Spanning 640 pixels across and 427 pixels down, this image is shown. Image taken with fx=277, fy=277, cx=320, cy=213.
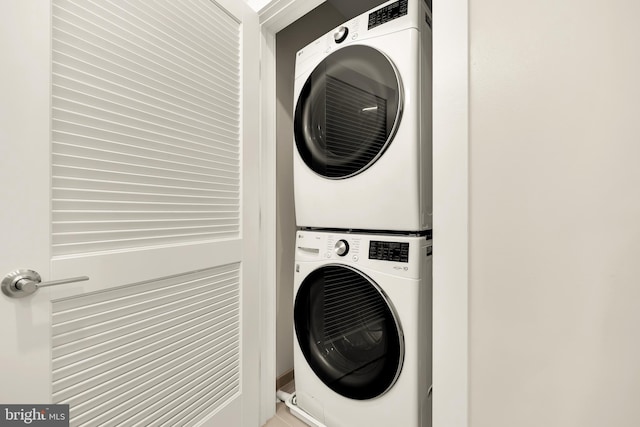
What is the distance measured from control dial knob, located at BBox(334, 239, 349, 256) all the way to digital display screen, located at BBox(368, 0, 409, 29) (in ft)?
2.88

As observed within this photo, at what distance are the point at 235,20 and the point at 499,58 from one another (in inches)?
41.8

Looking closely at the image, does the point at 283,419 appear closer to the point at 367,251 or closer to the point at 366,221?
the point at 367,251

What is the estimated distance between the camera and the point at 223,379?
115 cm

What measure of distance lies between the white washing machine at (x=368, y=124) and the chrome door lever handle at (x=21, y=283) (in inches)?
35.9

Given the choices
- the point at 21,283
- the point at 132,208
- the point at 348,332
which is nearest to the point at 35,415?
the point at 21,283

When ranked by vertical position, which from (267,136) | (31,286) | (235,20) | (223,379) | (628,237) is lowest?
(223,379)

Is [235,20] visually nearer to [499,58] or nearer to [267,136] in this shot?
[267,136]

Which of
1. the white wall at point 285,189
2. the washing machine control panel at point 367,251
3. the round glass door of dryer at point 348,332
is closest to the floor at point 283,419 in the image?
the white wall at point 285,189

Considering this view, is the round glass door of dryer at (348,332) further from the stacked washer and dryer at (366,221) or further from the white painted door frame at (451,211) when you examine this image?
the white painted door frame at (451,211)

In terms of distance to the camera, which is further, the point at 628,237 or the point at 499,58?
the point at 499,58

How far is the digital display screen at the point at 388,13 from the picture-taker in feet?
3.38

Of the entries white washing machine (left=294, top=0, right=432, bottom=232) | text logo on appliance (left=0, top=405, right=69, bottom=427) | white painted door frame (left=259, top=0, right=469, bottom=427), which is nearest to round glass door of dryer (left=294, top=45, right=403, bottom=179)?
white washing machine (left=294, top=0, right=432, bottom=232)

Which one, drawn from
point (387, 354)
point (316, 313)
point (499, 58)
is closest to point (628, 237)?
point (499, 58)

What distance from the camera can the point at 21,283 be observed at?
24.5 inches
